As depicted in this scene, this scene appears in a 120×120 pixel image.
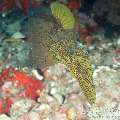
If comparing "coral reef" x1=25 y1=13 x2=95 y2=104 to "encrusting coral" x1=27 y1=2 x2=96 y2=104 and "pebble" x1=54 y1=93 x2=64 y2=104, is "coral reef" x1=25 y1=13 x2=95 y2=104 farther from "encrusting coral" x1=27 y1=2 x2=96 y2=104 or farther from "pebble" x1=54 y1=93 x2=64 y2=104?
"pebble" x1=54 y1=93 x2=64 y2=104

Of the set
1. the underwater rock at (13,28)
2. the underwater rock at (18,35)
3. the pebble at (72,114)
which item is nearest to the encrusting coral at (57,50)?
the pebble at (72,114)

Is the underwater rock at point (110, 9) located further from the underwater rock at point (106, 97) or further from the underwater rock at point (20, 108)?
the underwater rock at point (20, 108)

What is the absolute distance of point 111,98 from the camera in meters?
3.78

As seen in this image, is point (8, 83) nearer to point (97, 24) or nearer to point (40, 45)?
point (40, 45)

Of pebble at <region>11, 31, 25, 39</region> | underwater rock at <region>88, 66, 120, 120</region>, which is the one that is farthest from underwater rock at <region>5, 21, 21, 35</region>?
underwater rock at <region>88, 66, 120, 120</region>

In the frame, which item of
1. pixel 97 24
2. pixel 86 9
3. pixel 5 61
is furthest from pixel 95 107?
pixel 86 9

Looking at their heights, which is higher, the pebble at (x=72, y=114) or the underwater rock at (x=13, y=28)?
the pebble at (x=72, y=114)

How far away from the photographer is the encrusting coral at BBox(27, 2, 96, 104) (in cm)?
400

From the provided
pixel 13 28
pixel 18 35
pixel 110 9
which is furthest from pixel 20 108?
pixel 110 9

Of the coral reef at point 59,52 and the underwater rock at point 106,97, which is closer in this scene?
the underwater rock at point 106,97

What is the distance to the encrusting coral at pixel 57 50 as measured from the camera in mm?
3996

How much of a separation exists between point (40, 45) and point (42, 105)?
3.78 ft

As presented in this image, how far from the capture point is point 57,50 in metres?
4.55

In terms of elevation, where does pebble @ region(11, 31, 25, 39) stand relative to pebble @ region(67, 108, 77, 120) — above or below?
below
